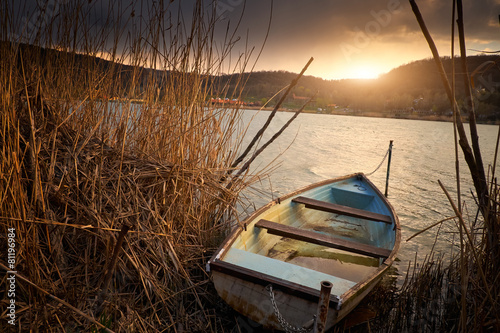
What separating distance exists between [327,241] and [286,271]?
790mm

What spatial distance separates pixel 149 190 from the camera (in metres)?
2.40

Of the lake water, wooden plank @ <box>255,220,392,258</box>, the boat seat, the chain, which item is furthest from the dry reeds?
the lake water

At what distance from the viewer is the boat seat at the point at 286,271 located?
2.23 m

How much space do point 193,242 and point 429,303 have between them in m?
2.41

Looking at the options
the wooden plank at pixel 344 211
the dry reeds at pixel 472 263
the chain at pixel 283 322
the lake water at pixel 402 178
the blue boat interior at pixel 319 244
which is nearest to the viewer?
the dry reeds at pixel 472 263

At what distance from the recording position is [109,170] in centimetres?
221

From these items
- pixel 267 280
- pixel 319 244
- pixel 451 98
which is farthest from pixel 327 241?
pixel 451 98

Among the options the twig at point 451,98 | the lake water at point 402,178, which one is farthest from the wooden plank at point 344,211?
the twig at point 451,98

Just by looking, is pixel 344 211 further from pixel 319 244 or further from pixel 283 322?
pixel 283 322

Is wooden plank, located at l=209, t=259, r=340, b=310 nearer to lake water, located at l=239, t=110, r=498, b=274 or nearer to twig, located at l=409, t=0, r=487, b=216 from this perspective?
lake water, located at l=239, t=110, r=498, b=274

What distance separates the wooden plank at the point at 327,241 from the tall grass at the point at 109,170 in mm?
534

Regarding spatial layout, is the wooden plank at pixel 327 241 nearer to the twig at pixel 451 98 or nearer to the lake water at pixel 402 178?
the lake water at pixel 402 178

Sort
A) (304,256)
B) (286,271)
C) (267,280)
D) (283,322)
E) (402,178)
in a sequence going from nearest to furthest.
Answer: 1. (283,322)
2. (267,280)
3. (286,271)
4. (304,256)
5. (402,178)

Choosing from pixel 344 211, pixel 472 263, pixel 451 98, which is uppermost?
pixel 451 98
